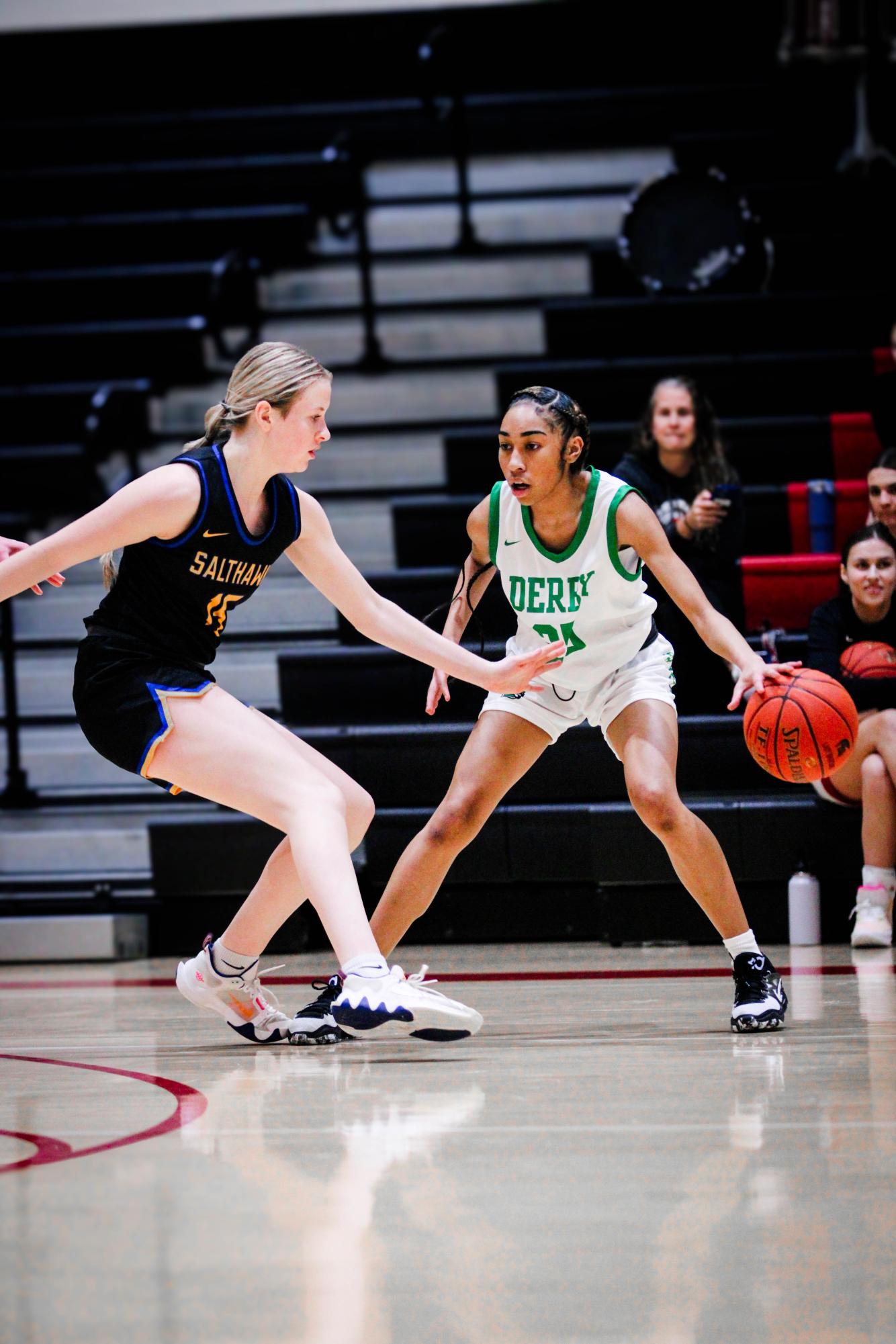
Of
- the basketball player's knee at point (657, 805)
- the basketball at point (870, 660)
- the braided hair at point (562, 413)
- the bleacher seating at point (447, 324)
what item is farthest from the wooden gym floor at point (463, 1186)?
the bleacher seating at point (447, 324)

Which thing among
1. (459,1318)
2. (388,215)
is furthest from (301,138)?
(459,1318)

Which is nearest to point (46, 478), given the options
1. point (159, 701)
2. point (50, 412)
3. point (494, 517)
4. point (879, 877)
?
point (50, 412)

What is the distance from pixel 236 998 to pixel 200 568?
81 cm

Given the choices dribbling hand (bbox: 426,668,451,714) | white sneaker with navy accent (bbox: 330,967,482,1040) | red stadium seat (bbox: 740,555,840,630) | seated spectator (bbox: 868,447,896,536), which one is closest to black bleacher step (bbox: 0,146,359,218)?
red stadium seat (bbox: 740,555,840,630)

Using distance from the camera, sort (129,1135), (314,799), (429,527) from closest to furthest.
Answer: (129,1135)
(314,799)
(429,527)

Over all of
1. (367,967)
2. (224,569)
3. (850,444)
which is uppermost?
(850,444)

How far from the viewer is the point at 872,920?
14.8 ft

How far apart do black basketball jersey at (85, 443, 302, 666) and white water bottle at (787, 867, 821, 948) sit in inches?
87.8

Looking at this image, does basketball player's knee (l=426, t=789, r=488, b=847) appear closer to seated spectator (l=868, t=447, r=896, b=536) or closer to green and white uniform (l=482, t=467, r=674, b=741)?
green and white uniform (l=482, t=467, r=674, b=741)

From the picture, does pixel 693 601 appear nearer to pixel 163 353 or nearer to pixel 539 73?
pixel 163 353

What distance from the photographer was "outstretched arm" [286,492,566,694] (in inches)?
120

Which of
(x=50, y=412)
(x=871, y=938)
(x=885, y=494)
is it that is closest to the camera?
(x=871, y=938)

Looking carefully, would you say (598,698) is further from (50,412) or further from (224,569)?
(50,412)

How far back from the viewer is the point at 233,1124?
7.74ft
